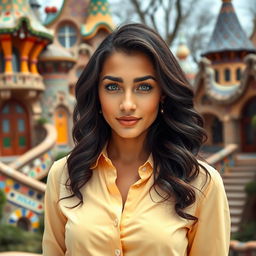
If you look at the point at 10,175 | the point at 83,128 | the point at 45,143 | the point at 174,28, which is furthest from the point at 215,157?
the point at 174,28

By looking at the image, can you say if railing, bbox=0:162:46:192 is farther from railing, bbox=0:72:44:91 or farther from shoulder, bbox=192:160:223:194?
shoulder, bbox=192:160:223:194

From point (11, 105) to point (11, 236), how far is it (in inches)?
274

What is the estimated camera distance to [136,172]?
1.81 m

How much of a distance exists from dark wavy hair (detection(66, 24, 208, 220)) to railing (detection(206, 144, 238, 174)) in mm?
11745

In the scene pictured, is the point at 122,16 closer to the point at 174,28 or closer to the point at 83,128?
the point at 174,28

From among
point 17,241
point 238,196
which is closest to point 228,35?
point 238,196

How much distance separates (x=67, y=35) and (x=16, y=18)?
6.84 m

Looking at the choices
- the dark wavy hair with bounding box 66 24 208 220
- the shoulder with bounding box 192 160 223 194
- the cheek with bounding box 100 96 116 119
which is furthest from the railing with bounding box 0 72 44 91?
the shoulder with bounding box 192 160 223 194

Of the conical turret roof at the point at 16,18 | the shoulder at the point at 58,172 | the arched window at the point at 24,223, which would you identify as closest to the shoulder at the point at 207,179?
the shoulder at the point at 58,172

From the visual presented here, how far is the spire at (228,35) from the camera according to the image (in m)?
16.8

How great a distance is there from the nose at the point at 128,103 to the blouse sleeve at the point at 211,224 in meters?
0.36

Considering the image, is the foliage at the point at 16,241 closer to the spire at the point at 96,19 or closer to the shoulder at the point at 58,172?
the shoulder at the point at 58,172

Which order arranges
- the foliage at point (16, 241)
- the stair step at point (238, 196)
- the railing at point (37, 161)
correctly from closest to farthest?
the foliage at point (16, 241) < the railing at point (37, 161) < the stair step at point (238, 196)

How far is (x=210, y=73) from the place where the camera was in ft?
52.2
